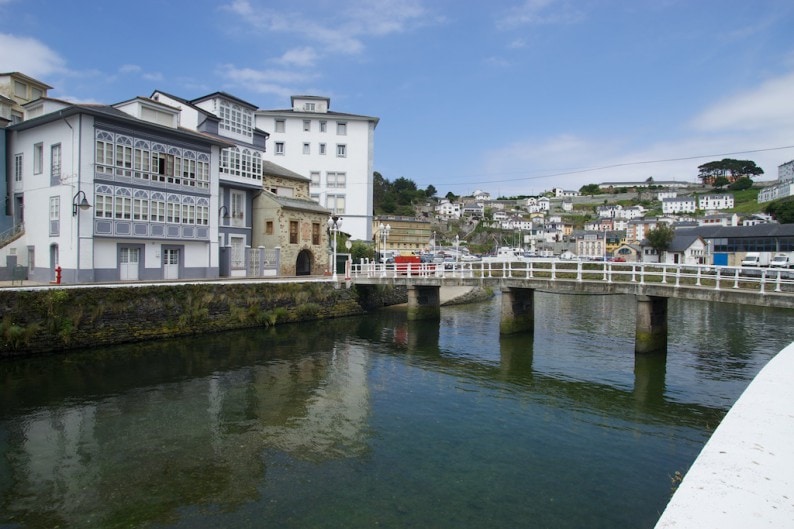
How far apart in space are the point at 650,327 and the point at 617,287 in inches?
89.9

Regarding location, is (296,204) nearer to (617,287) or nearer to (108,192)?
(108,192)

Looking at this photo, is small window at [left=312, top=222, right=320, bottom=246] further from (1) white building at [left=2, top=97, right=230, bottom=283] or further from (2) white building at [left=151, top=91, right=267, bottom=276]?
(1) white building at [left=2, top=97, right=230, bottom=283]

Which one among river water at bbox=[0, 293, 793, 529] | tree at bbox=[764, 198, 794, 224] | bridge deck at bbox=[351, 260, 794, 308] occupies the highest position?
tree at bbox=[764, 198, 794, 224]

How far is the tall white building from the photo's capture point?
2360 inches

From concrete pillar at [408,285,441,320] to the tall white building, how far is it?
26.9m

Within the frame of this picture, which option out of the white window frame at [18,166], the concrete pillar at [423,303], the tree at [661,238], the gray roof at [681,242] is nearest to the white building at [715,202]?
the gray roof at [681,242]

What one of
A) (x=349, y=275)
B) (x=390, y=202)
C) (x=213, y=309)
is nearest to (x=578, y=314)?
(x=349, y=275)

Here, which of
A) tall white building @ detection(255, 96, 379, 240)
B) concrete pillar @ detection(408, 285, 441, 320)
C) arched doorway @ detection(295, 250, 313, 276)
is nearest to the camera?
concrete pillar @ detection(408, 285, 441, 320)

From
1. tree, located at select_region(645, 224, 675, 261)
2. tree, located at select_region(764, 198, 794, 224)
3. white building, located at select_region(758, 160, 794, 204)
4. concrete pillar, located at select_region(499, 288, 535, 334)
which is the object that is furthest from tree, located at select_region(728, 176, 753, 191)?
concrete pillar, located at select_region(499, 288, 535, 334)

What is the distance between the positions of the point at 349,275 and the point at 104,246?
15.4 metres

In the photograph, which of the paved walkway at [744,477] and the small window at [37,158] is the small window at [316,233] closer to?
the small window at [37,158]

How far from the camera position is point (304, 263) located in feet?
146

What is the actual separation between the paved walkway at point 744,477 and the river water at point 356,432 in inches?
124

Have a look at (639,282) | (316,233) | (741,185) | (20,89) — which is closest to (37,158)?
(20,89)
